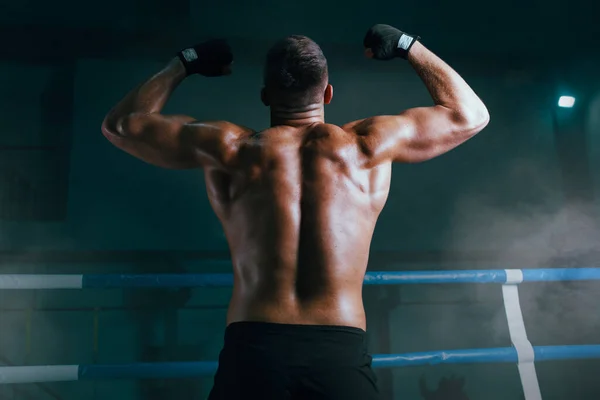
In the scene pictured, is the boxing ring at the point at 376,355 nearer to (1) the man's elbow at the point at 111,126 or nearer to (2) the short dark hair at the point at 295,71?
(1) the man's elbow at the point at 111,126

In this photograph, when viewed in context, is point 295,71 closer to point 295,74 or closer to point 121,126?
point 295,74

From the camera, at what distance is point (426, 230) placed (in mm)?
4250

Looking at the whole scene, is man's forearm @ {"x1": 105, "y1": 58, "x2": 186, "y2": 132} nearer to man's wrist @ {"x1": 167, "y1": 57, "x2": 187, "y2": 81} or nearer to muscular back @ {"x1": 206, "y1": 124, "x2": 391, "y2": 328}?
man's wrist @ {"x1": 167, "y1": 57, "x2": 187, "y2": 81}

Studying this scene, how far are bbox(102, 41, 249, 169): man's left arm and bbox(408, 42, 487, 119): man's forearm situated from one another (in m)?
0.65

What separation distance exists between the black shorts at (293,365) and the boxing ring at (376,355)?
3.80 ft

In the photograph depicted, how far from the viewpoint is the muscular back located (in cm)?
132

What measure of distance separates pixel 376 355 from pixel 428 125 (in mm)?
1308

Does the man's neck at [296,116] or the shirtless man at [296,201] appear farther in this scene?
the man's neck at [296,116]

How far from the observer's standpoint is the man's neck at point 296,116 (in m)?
1.54

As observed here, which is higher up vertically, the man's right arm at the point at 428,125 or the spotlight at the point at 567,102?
the spotlight at the point at 567,102

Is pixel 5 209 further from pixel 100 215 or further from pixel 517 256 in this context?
pixel 517 256

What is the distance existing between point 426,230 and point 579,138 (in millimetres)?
1579

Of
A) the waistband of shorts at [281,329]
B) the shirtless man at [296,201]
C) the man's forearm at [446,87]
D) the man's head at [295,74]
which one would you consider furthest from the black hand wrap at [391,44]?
the waistband of shorts at [281,329]

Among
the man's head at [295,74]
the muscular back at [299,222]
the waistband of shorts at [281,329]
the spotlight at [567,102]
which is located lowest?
the waistband of shorts at [281,329]
